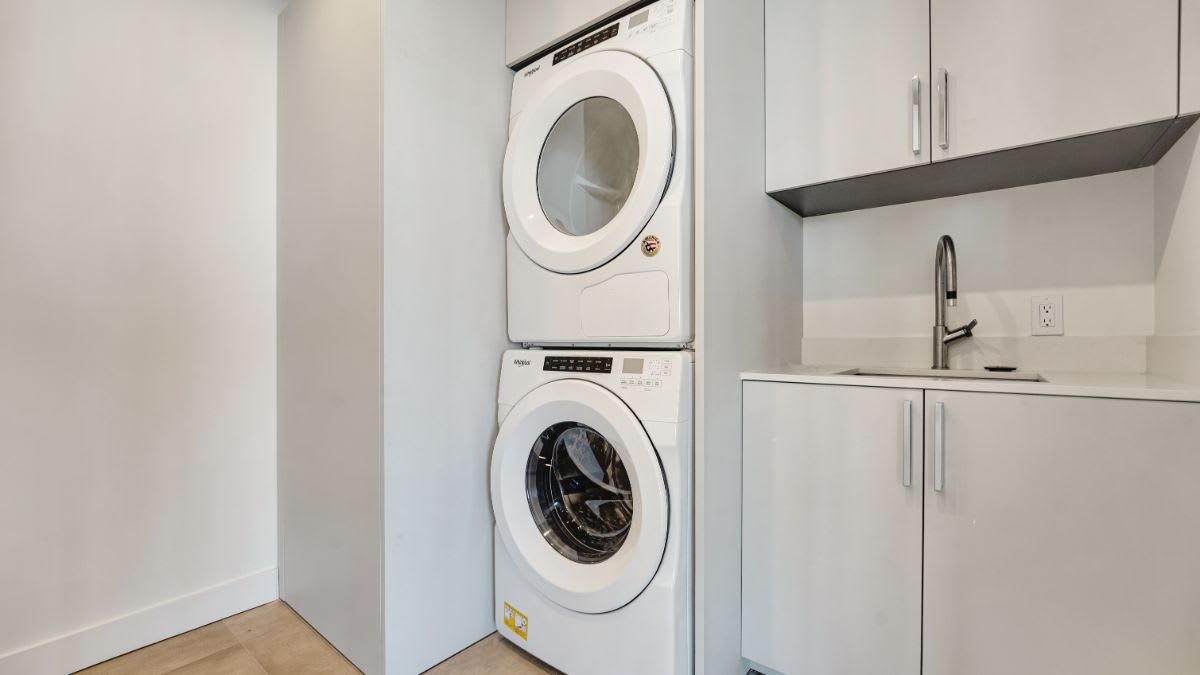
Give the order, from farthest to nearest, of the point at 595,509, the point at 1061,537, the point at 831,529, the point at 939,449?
the point at 595,509 → the point at 831,529 → the point at 939,449 → the point at 1061,537

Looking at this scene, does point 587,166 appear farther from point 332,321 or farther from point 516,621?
point 516,621

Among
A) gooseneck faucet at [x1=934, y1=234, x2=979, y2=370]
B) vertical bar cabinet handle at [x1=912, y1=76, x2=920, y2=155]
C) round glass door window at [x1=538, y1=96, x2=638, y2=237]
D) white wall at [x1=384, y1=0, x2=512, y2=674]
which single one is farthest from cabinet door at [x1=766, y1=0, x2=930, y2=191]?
white wall at [x1=384, y1=0, x2=512, y2=674]

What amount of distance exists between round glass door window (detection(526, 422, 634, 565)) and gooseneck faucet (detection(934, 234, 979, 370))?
1.00m

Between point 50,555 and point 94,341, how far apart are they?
59 cm

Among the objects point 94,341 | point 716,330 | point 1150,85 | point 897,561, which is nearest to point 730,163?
point 716,330

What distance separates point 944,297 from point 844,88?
674 mm

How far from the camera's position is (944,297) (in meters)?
1.52

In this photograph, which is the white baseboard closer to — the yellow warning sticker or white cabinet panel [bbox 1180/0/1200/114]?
the yellow warning sticker

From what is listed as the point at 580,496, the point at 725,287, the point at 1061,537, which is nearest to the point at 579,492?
the point at 580,496

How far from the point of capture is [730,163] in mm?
1329

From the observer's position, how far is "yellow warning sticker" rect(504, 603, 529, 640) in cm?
145

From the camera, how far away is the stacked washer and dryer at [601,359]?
1.20 meters

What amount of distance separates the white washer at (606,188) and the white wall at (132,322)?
97cm

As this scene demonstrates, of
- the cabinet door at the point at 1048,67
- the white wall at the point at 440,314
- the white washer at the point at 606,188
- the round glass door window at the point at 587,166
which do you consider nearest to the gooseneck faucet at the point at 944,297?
the cabinet door at the point at 1048,67
